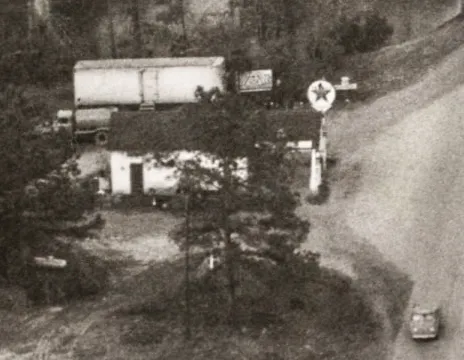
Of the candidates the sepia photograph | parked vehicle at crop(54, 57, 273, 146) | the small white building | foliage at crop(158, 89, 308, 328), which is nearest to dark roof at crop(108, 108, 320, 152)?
the small white building

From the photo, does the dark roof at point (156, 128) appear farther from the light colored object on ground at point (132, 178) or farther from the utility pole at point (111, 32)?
the utility pole at point (111, 32)

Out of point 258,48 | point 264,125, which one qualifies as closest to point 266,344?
point 264,125

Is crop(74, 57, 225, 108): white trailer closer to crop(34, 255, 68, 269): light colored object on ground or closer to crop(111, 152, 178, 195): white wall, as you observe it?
crop(111, 152, 178, 195): white wall

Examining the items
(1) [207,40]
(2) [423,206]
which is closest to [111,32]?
(1) [207,40]

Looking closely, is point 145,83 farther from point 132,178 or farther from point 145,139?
point 145,139

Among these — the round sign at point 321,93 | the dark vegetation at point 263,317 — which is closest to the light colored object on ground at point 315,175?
the round sign at point 321,93

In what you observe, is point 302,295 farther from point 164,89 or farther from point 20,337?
point 164,89
